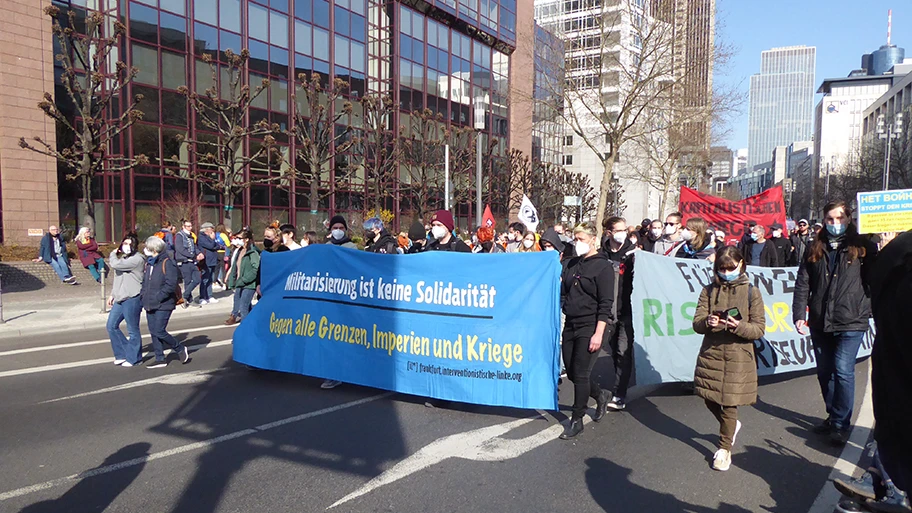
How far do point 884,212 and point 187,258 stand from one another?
12.6m

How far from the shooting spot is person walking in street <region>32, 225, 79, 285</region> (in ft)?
55.8

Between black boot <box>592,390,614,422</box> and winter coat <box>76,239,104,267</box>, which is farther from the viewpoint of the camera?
winter coat <box>76,239,104,267</box>

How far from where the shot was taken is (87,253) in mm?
14906

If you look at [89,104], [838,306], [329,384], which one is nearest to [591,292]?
[838,306]

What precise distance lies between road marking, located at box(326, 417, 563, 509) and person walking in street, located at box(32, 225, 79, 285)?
16.0m

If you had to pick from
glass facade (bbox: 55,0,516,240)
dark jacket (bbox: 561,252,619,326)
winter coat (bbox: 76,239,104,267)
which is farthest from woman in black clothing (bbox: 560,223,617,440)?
glass facade (bbox: 55,0,516,240)

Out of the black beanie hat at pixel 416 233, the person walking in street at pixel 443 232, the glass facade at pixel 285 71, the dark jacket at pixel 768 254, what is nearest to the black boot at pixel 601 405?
the person walking in street at pixel 443 232

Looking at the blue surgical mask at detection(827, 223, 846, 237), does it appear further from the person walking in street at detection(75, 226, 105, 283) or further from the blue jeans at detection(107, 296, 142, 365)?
the person walking in street at detection(75, 226, 105, 283)

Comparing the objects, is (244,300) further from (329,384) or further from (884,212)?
(884,212)

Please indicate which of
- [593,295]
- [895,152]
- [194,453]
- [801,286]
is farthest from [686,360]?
[895,152]

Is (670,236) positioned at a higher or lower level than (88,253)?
higher

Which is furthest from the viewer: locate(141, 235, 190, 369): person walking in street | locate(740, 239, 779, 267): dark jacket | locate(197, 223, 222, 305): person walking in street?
locate(197, 223, 222, 305): person walking in street

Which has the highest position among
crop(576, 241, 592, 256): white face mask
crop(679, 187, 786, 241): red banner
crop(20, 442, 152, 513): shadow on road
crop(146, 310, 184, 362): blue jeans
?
crop(679, 187, 786, 241): red banner

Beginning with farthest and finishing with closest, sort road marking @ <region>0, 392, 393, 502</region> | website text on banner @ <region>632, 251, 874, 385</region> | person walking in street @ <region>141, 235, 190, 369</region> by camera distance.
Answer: person walking in street @ <region>141, 235, 190, 369</region> < website text on banner @ <region>632, 251, 874, 385</region> < road marking @ <region>0, 392, 393, 502</region>
